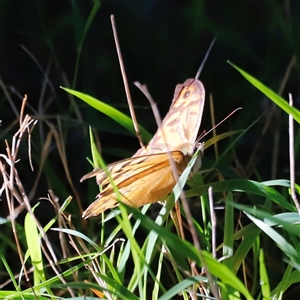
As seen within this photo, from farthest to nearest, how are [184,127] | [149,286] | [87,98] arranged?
[149,286] → [184,127] → [87,98]

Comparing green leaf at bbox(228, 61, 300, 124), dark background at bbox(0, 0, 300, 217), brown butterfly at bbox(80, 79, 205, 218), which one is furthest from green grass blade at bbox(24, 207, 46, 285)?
dark background at bbox(0, 0, 300, 217)

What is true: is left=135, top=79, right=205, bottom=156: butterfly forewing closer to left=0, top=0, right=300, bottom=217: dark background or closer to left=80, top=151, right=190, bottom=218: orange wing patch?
left=80, top=151, right=190, bottom=218: orange wing patch

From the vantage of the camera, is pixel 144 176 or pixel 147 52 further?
pixel 147 52

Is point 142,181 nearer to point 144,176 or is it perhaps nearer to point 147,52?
point 144,176

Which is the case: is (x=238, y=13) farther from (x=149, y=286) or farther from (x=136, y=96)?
(x=149, y=286)

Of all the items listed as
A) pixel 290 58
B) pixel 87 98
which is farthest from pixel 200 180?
pixel 290 58

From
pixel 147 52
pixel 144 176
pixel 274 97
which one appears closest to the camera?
Result: pixel 274 97

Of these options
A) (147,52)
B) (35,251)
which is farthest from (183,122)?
(147,52)

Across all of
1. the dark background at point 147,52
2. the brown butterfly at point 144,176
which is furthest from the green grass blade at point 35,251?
the dark background at point 147,52
